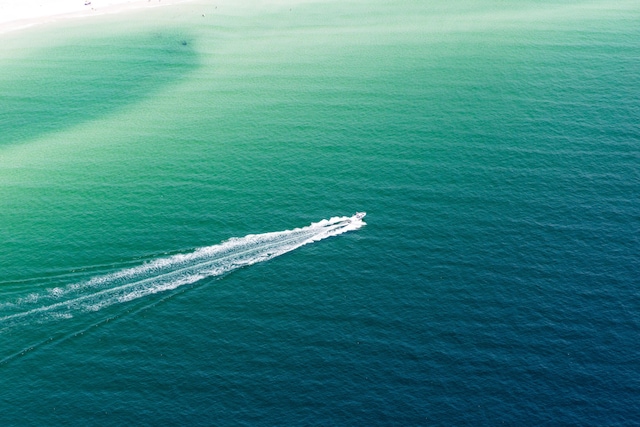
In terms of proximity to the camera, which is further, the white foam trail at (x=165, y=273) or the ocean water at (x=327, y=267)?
the white foam trail at (x=165, y=273)

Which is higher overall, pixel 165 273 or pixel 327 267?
pixel 165 273

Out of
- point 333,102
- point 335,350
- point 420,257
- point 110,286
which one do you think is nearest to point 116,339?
point 110,286

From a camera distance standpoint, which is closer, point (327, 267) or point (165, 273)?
point (165, 273)

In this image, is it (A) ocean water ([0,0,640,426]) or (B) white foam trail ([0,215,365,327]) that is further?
(B) white foam trail ([0,215,365,327])
